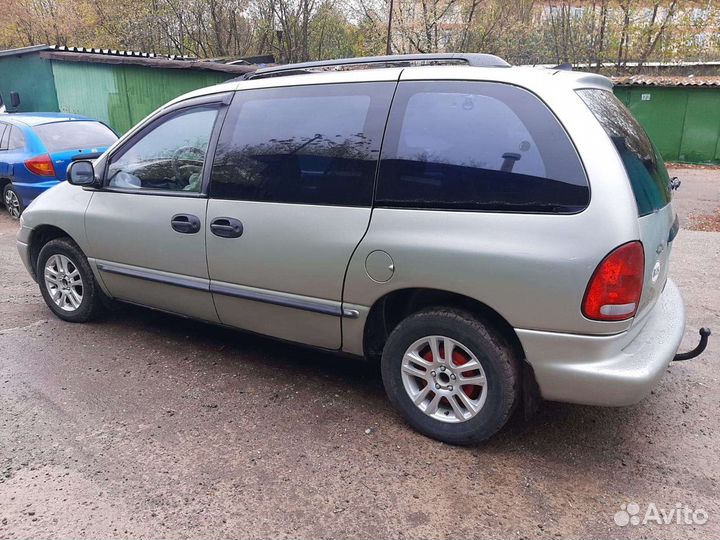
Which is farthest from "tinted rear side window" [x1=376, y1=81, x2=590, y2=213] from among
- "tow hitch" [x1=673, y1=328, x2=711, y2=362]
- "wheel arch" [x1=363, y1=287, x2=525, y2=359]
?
"tow hitch" [x1=673, y1=328, x2=711, y2=362]

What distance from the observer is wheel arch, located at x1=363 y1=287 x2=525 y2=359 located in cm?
280

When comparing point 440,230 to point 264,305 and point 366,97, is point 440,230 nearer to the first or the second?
point 366,97

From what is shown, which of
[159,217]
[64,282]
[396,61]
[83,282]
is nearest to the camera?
[396,61]

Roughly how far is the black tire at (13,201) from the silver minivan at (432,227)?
5.54 metres

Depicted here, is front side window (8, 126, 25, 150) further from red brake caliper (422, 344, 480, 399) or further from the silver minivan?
red brake caliper (422, 344, 480, 399)

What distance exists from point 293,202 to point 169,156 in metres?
1.18

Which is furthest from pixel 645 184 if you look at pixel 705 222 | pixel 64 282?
pixel 705 222

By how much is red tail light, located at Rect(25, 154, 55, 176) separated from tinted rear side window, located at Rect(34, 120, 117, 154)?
15 cm

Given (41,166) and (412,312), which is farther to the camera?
(41,166)

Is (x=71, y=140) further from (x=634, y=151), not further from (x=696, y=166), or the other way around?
(x=696, y=166)

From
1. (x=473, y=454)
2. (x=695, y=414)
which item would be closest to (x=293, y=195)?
(x=473, y=454)

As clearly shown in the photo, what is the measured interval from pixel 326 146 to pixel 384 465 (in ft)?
5.50

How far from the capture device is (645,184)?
277 cm

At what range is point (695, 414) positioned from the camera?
329cm
